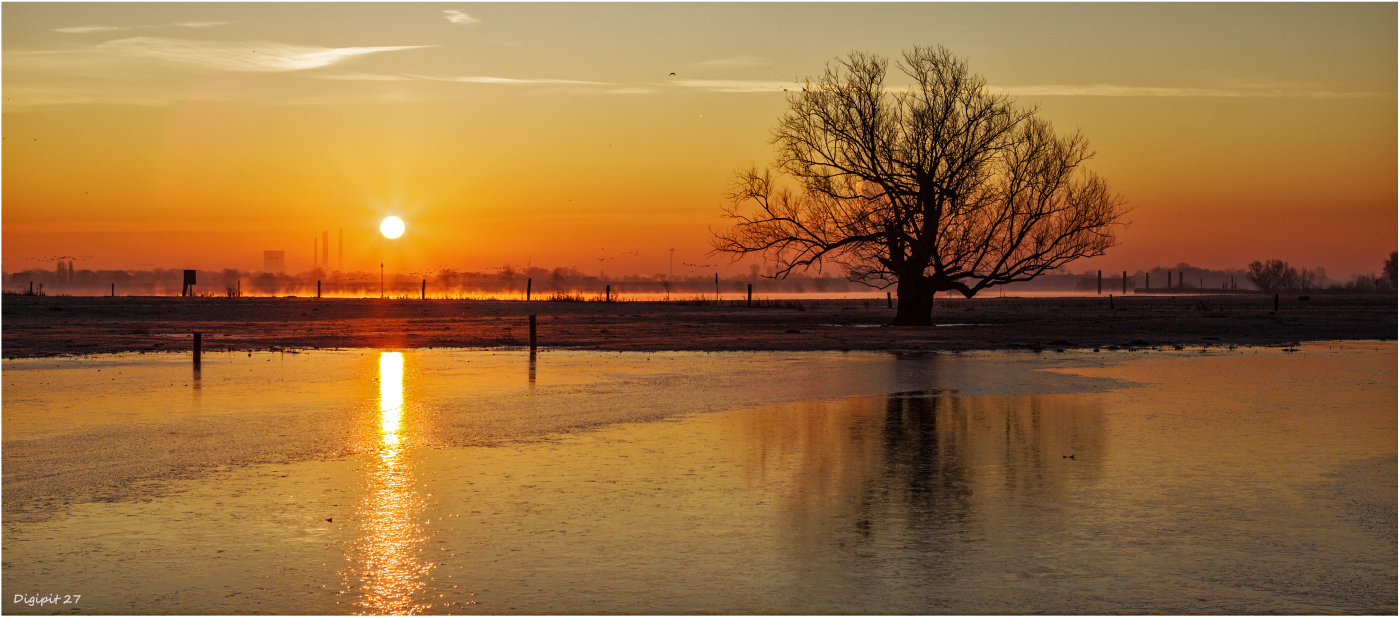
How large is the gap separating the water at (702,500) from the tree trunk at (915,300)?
24655 mm

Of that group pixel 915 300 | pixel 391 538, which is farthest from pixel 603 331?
pixel 391 538

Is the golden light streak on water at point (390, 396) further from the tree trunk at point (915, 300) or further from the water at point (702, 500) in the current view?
the tree trunk at point (915, 300)

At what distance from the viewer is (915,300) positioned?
4209cm

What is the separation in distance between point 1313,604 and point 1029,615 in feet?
5.16

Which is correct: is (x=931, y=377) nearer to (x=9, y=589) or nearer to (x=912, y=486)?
(x=912, y=486)

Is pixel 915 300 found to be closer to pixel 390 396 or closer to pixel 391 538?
pixel 390 396

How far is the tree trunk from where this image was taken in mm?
42031

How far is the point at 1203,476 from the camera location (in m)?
9.88

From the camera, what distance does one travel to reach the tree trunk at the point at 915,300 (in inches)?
1655

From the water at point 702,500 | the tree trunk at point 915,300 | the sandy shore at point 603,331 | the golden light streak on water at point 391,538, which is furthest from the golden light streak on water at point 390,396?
the tree trunk at point 915,300

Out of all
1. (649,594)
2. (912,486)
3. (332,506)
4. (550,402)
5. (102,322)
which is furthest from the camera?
(102,322)

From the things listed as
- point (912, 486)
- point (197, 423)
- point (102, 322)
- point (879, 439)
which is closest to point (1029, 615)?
point (912, 486)

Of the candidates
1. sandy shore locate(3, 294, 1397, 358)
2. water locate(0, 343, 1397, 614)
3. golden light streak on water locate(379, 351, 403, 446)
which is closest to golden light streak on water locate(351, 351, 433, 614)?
water locate(0, 343, 1397, 614)

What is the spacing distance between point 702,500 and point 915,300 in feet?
112
